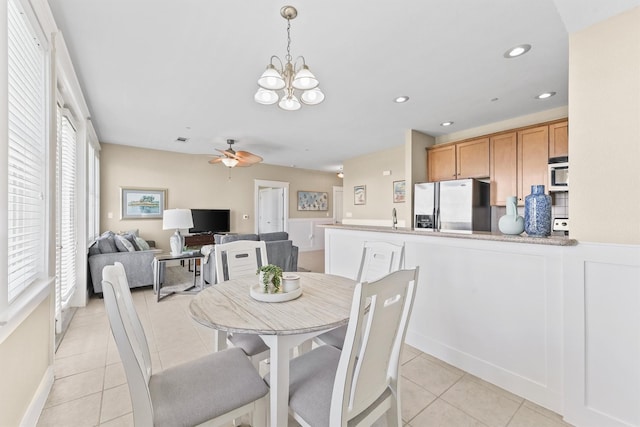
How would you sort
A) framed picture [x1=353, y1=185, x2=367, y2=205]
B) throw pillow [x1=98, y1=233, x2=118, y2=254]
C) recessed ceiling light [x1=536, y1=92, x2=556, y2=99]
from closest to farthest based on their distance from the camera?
recessed ceiling light [x1=536, y1=92, x2=556, y2=99] < throw pillow [x1=98, y1=233, x2=118, y2=254] < framed picture [x1=353, y1=185, x2=367, y2=205]

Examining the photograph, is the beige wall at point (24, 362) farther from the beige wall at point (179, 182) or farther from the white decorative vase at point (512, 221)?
the beige wall at point (179, 182)

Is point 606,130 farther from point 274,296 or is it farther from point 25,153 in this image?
point 25,153

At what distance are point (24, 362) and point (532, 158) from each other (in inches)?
196

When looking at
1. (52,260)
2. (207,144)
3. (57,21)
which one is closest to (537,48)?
(57,21)

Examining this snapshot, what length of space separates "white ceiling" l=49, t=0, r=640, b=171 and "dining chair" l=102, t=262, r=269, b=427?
70.7 inches

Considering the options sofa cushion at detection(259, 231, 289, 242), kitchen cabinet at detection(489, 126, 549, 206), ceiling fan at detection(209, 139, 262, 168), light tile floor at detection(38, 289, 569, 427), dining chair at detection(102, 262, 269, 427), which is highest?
ceiling fan at detection(209, 139, 262, 168)

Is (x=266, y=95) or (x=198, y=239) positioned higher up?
(x=266, y=95)

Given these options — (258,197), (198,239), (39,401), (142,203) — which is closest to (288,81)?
(39,401)

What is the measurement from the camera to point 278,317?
1231 mm

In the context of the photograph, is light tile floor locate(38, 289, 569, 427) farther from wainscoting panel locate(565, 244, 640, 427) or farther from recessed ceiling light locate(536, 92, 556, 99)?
recessed ceiling light locate(536, 92, 556, 99)

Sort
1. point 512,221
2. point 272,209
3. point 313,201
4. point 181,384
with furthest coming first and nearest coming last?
point 313,201, point 272,209, point 512,221, point 181,384

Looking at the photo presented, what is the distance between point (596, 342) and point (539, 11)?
2.07 m

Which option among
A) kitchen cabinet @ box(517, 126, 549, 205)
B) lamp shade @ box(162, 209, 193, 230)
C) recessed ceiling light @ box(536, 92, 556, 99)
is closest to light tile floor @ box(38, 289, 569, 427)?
lamp shade @ box(162, 209, 193, 230)

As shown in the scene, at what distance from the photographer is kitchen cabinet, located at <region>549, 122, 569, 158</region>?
3.27m
